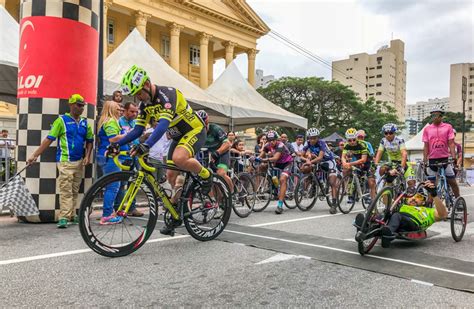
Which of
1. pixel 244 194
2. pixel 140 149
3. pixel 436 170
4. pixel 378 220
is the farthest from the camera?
Answer: pixel 244 194

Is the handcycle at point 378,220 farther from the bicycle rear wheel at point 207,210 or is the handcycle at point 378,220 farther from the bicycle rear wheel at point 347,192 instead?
the bicycle rear wheel at point 347,192

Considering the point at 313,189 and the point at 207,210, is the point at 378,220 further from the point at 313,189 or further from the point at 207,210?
the point at 313,189

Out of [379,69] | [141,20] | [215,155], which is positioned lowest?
[215,155]

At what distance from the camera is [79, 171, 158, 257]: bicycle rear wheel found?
409 centimetres

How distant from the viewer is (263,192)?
8.46 meters

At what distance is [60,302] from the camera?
3.00 meters

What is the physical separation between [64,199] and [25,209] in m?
0.53

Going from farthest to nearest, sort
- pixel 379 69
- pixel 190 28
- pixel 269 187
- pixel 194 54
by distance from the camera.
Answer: pixel 379 69
pixel 194 54
pixel 190 28
pixel 269 187

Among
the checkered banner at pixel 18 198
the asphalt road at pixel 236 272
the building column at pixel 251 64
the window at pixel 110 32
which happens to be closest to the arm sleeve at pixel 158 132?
the asphalt road at pixel 236 272

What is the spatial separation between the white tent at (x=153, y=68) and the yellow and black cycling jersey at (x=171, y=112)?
23.4ft

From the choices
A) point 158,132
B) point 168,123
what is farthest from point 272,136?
point 158,132

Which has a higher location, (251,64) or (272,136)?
(251,64)

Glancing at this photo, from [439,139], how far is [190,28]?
3729cm

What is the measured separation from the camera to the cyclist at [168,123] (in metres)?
4.36
